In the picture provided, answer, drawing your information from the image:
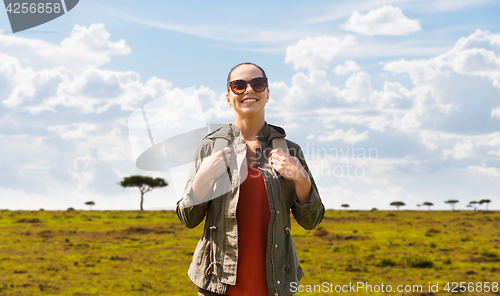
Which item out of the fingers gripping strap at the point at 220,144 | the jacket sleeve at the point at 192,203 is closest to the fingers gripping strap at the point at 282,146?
the fingers gripping strap at the point at 220,144

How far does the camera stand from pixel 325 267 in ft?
65.2

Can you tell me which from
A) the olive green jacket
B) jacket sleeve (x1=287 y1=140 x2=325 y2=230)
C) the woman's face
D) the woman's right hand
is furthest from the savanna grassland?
the woman's face

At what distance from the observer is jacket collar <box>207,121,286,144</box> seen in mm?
3535

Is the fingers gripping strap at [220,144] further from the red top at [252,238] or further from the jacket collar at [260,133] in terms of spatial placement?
the red top at [252,238]

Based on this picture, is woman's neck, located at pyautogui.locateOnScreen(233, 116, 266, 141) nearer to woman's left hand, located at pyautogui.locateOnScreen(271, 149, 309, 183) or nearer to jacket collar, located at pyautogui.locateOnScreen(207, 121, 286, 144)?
jacket collar, located at pyautogui.locateOnScreen(207, 121, 286, 144)

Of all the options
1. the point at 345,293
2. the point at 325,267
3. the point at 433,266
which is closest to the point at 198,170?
the point at 345,293

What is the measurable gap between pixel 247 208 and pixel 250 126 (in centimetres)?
70

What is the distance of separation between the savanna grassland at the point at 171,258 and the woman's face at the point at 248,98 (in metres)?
12.6

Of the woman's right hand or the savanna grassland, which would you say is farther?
the savanna grassland

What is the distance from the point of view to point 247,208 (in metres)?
3.34

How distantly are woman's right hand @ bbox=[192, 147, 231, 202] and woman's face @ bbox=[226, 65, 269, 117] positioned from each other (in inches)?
15.2

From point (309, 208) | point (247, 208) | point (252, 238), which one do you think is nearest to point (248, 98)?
point (247, 208)

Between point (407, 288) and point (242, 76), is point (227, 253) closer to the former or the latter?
point (242, 76)

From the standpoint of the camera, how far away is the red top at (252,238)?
3262mm
